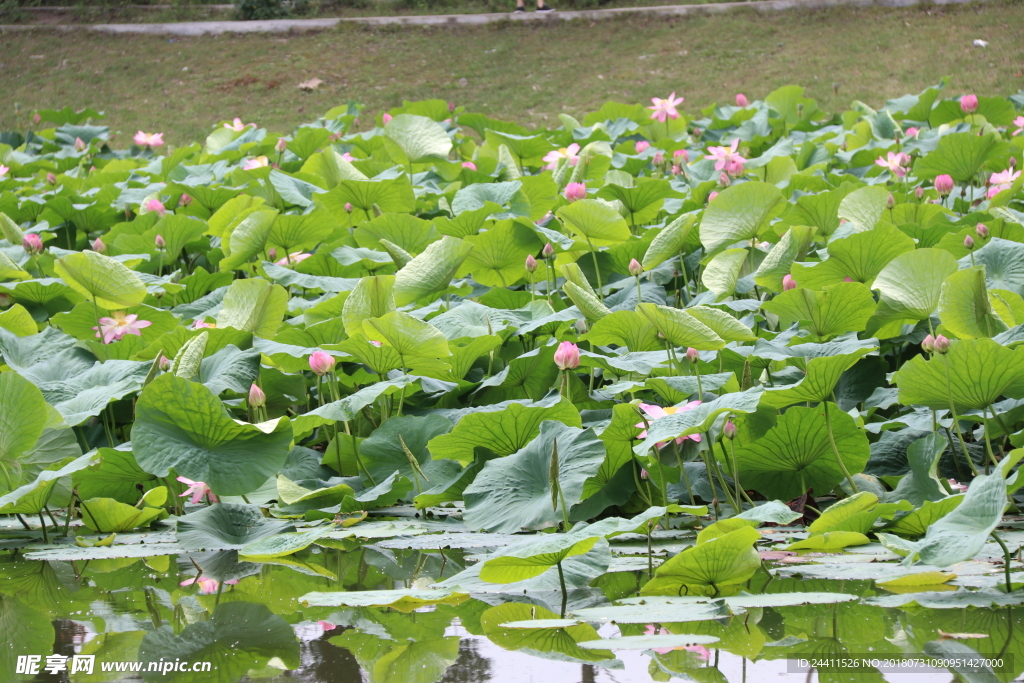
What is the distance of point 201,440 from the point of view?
45.6 inches

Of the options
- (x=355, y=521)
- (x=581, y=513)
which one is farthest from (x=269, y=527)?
(x=581, y=513)

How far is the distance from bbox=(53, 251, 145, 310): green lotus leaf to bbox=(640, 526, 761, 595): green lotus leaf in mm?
1081

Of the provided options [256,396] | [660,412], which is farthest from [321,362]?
[660,412]

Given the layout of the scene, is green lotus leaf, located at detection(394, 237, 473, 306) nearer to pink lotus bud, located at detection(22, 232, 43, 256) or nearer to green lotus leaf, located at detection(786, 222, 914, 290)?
green lotus leaf, located at detection(786, 222, 914, 290)

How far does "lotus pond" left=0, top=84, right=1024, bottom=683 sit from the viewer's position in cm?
78

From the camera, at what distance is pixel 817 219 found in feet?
6.28

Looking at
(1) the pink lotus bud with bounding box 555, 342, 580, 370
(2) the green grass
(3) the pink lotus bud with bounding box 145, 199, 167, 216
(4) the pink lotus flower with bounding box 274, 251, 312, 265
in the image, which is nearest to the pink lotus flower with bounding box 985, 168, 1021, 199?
(1) the pink lotus bud with bounding box 555, 342, 580, 370

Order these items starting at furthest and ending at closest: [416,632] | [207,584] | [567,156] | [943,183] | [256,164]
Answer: [256,164], [567,156], [943,183], [207,584], [416,632]

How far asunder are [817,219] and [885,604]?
1.23 meters

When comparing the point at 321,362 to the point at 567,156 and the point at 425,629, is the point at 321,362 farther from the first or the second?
the point at 567,156

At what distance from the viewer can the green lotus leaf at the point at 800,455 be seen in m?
1.12

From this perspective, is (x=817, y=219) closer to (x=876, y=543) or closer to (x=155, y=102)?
(x=876, y=543)

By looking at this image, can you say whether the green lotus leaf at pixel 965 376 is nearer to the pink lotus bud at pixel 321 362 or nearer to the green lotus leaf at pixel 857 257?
the green lotus leaf at pixel 857 257

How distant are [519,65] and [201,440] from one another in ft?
21.9
